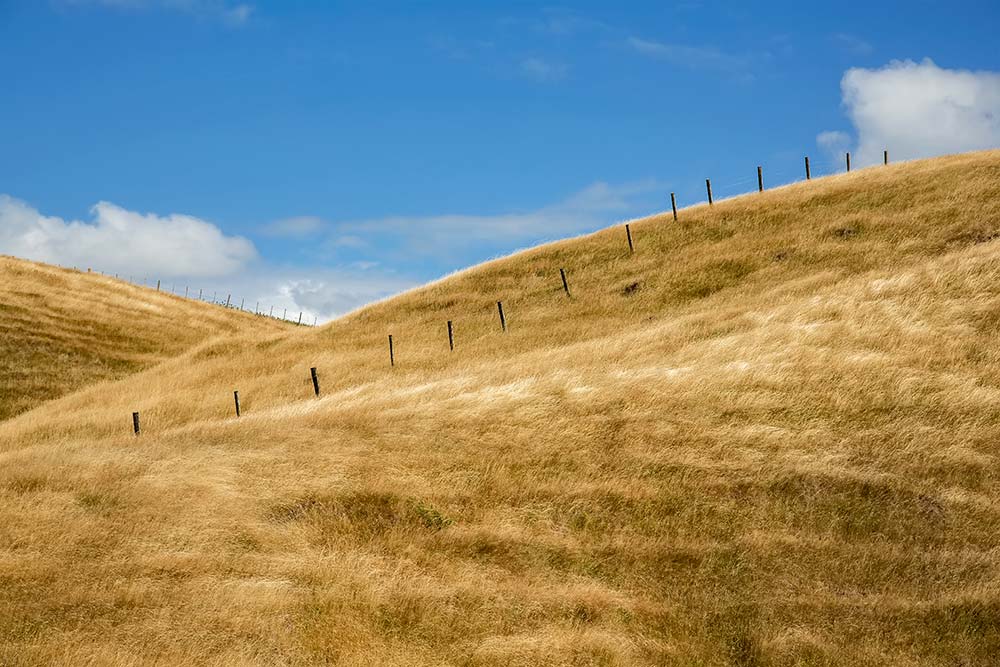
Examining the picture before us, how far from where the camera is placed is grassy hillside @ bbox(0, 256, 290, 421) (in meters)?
52.2

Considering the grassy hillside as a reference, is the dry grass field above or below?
below

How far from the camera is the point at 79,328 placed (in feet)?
204

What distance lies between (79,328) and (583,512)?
55.2 metres

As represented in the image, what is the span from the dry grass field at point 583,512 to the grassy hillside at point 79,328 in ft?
72.2

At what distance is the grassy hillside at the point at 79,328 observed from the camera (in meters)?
52.2

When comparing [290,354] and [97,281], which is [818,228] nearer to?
[290,354]

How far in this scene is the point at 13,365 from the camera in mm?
52906

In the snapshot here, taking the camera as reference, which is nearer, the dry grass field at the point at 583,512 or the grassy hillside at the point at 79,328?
the dry grass field at the point at 583,512

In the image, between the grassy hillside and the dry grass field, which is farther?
the grassy hillside

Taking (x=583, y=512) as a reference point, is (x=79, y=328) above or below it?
above

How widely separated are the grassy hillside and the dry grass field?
2201 centimetres

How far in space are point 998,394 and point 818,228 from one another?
82.0 ft

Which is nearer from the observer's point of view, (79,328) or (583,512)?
(583,512)

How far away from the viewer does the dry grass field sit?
13625mm
